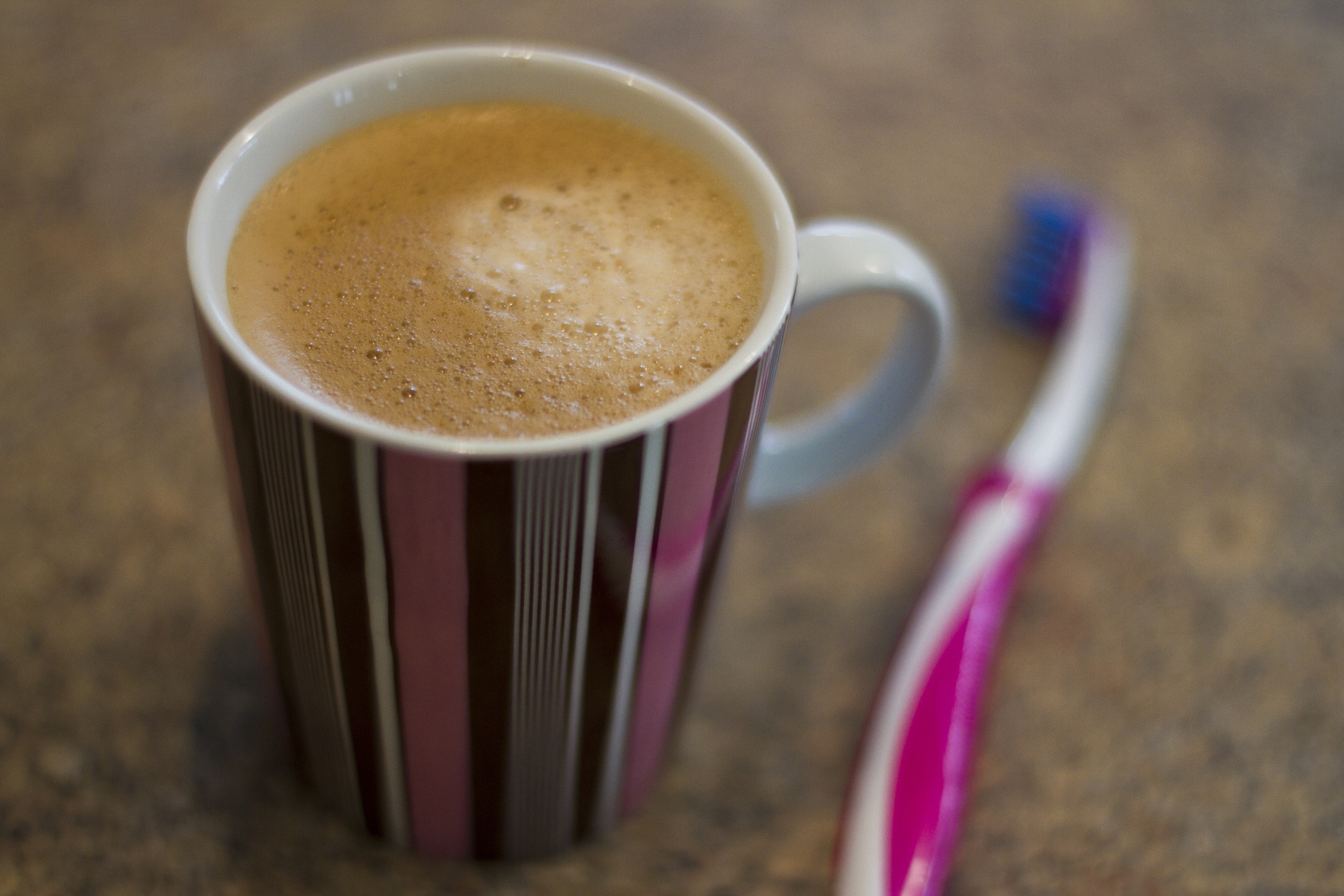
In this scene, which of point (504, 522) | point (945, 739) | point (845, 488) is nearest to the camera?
point (504, 522)

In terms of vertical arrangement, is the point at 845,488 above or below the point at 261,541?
below

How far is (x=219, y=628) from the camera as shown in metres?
0.52

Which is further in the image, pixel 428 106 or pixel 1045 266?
pixel 1045 266

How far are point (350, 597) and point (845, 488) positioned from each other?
Answer: 29cm

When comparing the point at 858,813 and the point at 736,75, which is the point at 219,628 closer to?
the point at 858,813

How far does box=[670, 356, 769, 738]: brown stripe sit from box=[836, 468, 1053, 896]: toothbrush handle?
0.26ft

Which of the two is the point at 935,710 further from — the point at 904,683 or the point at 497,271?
the point at 497,271

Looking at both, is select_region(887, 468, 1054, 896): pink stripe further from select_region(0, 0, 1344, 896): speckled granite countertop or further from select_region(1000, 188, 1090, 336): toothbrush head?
select_region(1000, 188, 1090, 336): toothbrush head

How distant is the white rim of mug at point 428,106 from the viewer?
0.31m

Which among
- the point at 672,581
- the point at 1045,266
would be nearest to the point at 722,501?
the point at 672,581

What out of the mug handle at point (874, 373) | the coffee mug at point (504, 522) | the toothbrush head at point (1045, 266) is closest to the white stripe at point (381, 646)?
the coffee mug at point (504, 522)

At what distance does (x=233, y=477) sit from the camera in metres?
0.37

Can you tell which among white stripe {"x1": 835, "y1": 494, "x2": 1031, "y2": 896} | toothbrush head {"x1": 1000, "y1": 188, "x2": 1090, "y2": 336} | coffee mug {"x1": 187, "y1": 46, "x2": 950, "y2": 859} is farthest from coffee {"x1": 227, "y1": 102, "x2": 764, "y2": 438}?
toothbrush head {"x1": 1000, "y1": 188, "x2": 1090, "y2": 336}

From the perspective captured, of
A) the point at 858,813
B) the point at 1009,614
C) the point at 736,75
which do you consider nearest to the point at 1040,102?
the point at 736,75
